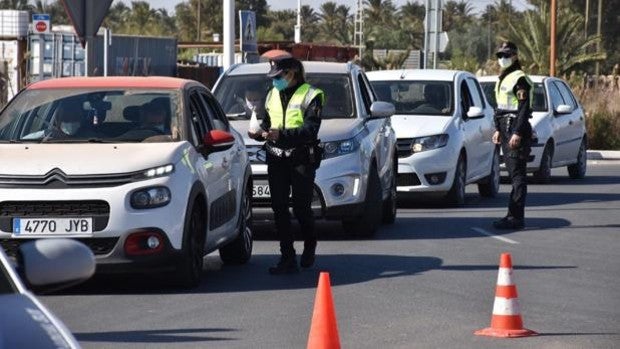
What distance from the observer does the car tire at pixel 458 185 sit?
63.7 ft

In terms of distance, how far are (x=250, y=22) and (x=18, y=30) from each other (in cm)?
3399

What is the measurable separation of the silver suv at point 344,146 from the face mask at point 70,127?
3.44 metres

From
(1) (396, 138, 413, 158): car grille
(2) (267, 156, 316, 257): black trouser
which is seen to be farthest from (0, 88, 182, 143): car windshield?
(1) (396, 138, 413, 158): car grille

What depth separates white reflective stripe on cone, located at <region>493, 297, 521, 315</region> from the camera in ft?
30.6

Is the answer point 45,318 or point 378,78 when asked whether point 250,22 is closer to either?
point 378,78

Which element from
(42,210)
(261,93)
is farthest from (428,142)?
(42,210)

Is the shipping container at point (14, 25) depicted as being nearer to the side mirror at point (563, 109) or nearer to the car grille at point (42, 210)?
the side mirror at point (563, 109)

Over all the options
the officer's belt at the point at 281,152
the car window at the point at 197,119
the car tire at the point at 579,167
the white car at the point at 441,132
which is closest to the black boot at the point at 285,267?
the officer's belt at the point at 281,152

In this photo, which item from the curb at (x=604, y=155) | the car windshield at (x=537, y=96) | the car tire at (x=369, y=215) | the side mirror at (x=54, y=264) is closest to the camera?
the side mirror at (x=54, y=264)

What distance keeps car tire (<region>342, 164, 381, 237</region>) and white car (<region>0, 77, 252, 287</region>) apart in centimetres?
246

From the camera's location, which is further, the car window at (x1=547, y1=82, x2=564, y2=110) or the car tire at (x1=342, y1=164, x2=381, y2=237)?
the car window at (x1=547, y1=82, x2=564, y2=110)

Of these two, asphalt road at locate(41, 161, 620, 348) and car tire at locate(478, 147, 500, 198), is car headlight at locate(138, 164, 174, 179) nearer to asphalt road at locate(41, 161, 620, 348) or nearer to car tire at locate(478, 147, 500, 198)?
asphalt road at locate(41, 161, 620, 348)

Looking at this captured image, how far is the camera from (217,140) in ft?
38.9

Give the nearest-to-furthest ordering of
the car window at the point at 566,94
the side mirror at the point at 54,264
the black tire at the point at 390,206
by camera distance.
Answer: the side mirror at the point at 54,264 < the black tire at the point at 390,206 < the car window at the point at 566,94
